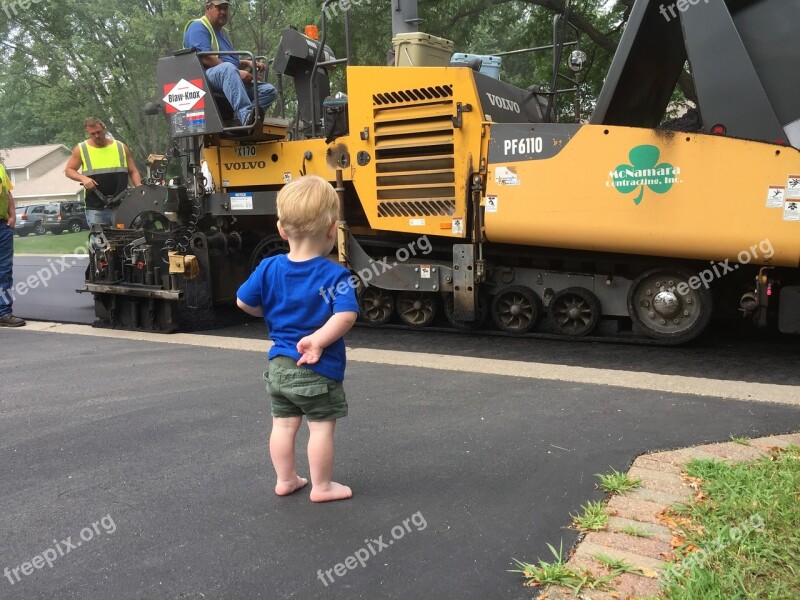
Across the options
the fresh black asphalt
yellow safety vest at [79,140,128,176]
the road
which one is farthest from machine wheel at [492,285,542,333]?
yellow safety vest at [79,140,128,176]

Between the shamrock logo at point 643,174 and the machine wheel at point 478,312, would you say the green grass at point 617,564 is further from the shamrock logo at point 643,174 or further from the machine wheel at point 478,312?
the machine wheel at point 478,312

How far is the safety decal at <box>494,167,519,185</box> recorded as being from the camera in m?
5.80

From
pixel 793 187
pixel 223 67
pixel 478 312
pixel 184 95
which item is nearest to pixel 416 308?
pixel 478 312

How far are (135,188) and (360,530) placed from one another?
6.23m

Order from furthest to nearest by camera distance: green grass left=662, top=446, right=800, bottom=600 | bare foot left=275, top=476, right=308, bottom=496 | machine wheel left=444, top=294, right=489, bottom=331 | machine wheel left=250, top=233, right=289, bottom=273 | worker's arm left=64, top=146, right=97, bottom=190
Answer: worker's arm left=64, top=146, right=97, bottom=190
machine wheel left=250, top=233, right=289, bottom=273
machine wheel left=444, top=294, right=489, bottom=331
bare foot left=275, top=476, right=308, bottom=496
green grass left=662, top=446, right=800, bottom=600

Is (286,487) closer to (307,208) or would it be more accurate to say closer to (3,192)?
(307,208)

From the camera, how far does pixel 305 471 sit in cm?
321

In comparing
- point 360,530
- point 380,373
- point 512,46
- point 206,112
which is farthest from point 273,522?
point 512,46

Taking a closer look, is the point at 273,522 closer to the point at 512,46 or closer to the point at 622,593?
the point at 622,593

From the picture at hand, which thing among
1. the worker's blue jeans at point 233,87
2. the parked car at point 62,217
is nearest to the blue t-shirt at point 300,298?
the worker's blue jeans at point 233,87

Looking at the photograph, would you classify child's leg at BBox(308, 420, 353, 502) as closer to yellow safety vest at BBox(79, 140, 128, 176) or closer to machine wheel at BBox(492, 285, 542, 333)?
machine wheel at BBox(492, 285, 542, 333)

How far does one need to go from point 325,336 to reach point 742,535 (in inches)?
63.1

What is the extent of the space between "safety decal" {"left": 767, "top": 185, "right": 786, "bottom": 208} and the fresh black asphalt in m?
1.68

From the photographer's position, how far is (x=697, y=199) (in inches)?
204
